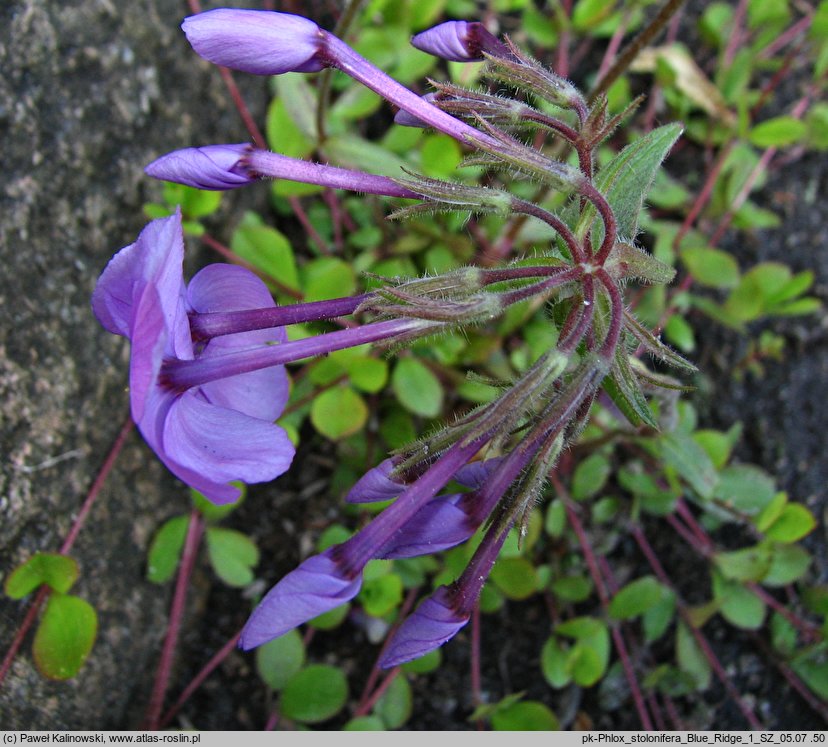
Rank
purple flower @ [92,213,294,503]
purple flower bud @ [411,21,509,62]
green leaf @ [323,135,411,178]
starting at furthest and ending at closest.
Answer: green leaf @ [323,135,411,178] → purple flower bud @ [411,21,509,62] → purple flower @ [92,213,294,503]

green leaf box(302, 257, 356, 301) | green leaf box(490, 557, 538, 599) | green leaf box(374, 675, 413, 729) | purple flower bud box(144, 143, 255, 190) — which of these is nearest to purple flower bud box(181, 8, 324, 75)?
purple flower bud box(144, 143, 255, 190)

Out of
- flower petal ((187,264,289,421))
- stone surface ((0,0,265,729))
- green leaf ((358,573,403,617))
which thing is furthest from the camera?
green leaf ((358,573,403,617))

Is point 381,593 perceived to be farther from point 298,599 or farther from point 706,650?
point 706,650

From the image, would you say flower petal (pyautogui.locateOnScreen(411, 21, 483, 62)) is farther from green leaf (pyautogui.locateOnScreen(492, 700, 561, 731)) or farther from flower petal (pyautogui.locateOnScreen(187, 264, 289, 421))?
green leaf (pyautogui.locateOnScreen(492, 700, 561, 731))

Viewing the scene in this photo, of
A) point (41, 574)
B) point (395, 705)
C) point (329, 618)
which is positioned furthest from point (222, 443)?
point (395, 705)

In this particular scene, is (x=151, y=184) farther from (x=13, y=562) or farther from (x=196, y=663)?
(x=196, y=663)

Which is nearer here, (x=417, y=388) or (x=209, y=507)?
(x=209, y=507)
